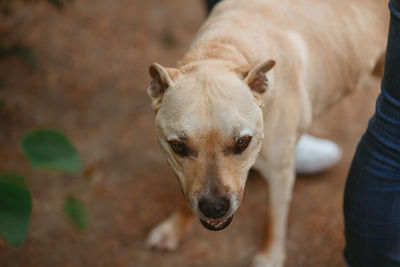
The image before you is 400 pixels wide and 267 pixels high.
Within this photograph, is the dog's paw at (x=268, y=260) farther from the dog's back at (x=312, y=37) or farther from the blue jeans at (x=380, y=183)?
the dog's back at (x=312, y=37)

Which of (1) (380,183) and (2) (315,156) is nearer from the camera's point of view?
(1) (380,183)

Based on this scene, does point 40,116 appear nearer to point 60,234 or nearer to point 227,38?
point 60,234

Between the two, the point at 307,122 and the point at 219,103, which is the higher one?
the point at 219,103

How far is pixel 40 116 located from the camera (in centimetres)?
432

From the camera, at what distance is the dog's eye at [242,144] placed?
83.8 inches

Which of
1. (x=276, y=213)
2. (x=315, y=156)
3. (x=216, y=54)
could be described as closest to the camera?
(x=216, y=54)

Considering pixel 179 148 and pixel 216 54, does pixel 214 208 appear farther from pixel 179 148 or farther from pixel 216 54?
pixel 216 54

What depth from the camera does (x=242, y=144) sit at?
7.05 feet

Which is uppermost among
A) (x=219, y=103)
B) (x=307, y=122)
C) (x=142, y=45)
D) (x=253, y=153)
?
(x=219, y=103)

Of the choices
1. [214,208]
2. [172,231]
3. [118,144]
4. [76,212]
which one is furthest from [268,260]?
[118,144]

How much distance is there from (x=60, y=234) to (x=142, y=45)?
2.52 meters

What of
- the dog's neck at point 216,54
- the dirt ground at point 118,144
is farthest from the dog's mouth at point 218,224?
the dirt ground at point 118,144

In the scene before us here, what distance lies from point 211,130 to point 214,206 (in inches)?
14.7

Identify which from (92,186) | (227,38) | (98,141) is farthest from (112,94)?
(227,38)
